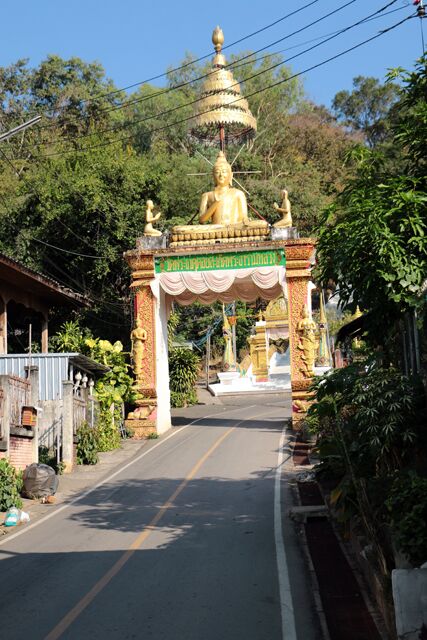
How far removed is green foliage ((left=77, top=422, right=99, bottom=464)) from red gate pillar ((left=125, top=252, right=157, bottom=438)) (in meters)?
5.17

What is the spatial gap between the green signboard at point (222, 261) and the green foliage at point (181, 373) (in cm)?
963

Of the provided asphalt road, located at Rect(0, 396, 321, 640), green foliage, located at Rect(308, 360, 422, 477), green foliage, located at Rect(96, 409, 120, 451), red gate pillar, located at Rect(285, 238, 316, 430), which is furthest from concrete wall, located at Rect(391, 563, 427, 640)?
red gate pillar, located at Rect(285, 238, 316, 430)

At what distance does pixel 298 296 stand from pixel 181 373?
36.0ft

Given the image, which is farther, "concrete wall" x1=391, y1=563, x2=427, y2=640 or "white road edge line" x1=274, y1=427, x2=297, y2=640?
"white road edge line" x1=274, y1=427, x2=297, y2=640

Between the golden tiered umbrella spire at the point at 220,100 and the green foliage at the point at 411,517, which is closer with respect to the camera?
the green foliage at the point at 411,517

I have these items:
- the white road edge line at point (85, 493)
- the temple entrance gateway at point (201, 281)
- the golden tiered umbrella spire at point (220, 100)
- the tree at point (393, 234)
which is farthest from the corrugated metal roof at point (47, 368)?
the golden tiered umbrella spire at point (220, 100)

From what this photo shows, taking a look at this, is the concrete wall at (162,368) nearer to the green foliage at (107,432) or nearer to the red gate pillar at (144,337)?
the red gate pillar at (144,337)

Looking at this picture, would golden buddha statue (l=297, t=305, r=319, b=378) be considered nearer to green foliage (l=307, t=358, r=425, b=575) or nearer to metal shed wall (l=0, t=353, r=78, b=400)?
metal shed wall (l=0, t=353, r=78, b=400)

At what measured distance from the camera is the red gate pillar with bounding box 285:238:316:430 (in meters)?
26.1

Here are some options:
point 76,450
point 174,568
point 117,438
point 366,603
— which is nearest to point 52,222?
point 117,438

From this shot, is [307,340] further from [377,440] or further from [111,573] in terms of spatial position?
[111,573]

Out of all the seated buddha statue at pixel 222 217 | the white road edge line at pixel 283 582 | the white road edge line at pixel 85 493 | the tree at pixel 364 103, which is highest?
the tree at pixel 364 103

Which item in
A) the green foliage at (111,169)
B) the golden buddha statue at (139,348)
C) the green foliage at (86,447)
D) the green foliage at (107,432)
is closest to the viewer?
the green foliage at (86,447)

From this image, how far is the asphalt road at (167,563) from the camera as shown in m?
7.61
